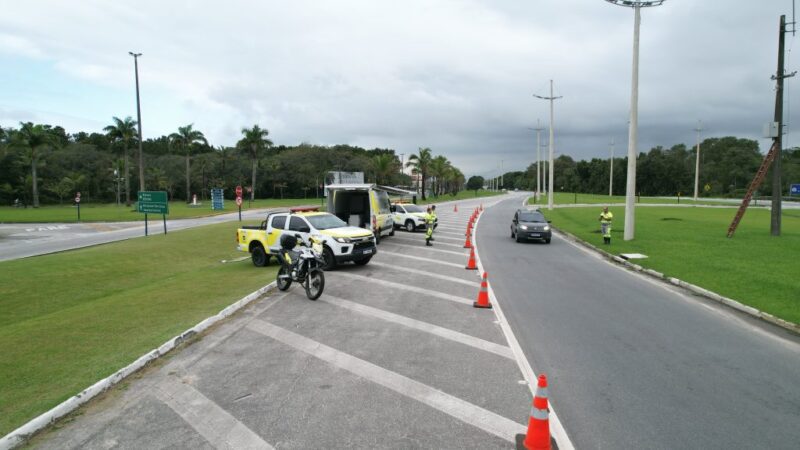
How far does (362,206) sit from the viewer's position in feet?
73.6

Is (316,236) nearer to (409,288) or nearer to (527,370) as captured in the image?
(409,288)

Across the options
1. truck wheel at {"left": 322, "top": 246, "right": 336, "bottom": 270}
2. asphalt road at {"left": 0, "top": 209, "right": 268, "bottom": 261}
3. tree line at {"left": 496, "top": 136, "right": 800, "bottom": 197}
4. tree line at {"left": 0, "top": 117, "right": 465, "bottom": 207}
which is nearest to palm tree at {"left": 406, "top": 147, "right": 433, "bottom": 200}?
tree line at {"left": 0, "top": 117, "right": 465, "bottom": 207}

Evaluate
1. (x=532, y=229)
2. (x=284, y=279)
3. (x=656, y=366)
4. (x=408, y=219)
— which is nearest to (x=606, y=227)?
(x=532, y=229)

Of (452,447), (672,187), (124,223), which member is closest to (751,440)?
(452,447)

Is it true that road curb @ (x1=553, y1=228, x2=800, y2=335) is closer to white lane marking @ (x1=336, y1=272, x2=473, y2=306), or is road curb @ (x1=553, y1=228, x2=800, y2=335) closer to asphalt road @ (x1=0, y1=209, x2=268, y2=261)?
white lane marking @ (x1=336, y1=272, x2=473, y2=306)

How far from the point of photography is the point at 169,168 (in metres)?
89.0

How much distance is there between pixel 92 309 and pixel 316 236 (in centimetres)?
633

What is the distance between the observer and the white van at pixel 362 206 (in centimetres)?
2017

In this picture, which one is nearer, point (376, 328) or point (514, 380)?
point (514, 380)

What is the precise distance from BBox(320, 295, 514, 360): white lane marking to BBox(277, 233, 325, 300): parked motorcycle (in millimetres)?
382

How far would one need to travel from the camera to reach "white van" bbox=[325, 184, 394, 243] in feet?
66.2

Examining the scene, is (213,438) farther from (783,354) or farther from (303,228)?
(303,228)

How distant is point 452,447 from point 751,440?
2.88 meters

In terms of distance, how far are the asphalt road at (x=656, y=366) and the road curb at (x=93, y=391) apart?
17.4ft
